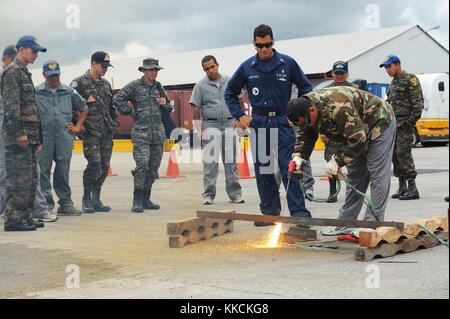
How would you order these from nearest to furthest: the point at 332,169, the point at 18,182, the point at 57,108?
the point at 332,169 → the point at 18,182 → the point at 57,108

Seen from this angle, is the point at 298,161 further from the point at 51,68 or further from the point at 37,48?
the point at 51,68

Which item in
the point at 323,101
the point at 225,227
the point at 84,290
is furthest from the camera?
the point at 225,227

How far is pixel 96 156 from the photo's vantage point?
9.66 meters

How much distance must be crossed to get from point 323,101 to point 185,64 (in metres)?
40.3

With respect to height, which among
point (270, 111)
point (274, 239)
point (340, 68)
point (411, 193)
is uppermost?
point (340, 68)

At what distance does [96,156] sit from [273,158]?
2.75 metres

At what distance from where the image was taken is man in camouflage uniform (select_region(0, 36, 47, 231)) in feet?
26.3

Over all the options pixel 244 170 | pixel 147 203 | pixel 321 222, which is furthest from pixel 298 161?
pixel 244 170

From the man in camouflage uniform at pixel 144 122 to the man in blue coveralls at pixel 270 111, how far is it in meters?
2.01

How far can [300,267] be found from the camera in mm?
5707

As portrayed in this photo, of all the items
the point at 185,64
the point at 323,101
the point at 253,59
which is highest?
the point at 185,64

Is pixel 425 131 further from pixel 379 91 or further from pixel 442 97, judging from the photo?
pixel 379 91
